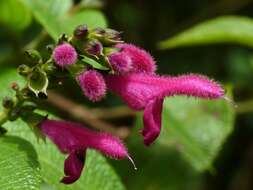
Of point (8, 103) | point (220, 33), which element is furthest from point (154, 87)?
point (220, 33)

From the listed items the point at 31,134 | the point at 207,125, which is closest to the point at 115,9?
the point at 207,125

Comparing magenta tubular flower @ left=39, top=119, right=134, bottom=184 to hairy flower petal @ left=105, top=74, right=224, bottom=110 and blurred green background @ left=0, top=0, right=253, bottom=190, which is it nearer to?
hairy flower petal @ left=105, top=74, right=224, bottom=110

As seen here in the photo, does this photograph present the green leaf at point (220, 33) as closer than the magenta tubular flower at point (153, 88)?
No

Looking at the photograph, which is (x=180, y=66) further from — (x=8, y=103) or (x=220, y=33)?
(x=8, y=103)

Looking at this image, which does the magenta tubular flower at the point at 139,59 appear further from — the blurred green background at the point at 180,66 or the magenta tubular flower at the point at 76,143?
the blurred green background at the point at 180,66

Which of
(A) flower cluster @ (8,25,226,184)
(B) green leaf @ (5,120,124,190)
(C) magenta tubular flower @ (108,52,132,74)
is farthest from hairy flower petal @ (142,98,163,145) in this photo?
(B) green leaf @ (5,120,124,190)

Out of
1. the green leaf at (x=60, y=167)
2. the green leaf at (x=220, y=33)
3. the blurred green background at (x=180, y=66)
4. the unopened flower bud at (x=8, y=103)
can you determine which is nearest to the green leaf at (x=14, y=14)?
the blurred green background at (x=180, y=66)
